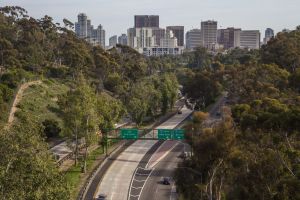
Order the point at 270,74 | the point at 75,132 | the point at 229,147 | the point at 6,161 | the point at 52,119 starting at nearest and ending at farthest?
the point at 6,161 → the point at 229,147 → the point at 75,132 → the point at 270,74 → the point at 52,119

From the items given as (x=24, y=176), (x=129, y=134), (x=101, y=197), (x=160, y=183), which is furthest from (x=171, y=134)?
(x=24, y=176)

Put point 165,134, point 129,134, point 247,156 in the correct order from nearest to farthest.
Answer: point 247,156
point 165,134
point 129,134

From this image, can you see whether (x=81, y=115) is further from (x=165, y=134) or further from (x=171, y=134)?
(x=171, y=134)

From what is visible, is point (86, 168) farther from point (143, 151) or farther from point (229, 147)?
point (229, 147)

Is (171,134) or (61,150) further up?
(171,134)

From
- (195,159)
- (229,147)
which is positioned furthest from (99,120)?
(229,147)

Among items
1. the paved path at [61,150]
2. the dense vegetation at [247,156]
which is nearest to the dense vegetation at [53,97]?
the paved path at [61,150]
